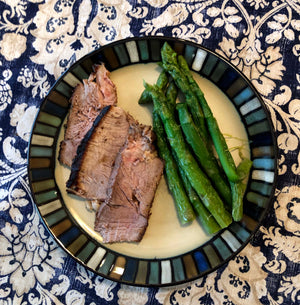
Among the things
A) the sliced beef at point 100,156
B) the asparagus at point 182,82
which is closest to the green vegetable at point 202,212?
the asparagus at point 182,82

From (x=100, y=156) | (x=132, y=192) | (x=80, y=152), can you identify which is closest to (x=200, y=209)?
Answer: (x=132, y=192)

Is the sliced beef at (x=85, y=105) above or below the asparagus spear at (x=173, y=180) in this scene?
above

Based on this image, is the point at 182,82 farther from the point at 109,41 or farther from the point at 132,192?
the point at 132,192

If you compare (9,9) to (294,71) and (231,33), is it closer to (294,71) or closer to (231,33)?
(231,33)

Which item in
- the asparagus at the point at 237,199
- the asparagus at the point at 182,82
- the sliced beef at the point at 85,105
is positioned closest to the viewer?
the asparagus at the point at 237,199

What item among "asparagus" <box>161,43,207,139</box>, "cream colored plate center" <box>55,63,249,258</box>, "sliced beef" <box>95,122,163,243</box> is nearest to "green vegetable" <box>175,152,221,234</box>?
"cream colored plate center" <box>55,63,249,258</box>

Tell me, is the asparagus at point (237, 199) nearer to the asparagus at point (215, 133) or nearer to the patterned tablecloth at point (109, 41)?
the asparagus at point (215, 133)

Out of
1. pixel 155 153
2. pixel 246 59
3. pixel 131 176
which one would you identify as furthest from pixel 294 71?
pixel 131 176
